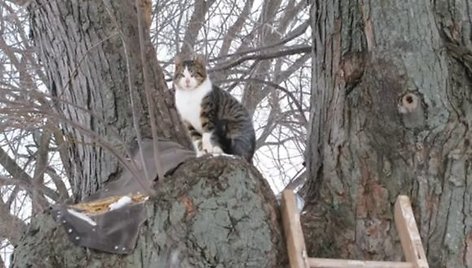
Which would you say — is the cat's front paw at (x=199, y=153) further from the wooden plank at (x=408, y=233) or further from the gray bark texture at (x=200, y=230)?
the wooden plank at (x=408, y=233)

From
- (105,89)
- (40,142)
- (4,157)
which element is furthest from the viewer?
(4,157)

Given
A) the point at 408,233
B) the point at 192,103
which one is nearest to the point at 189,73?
the point at 192,103

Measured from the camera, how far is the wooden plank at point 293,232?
80.8 inches

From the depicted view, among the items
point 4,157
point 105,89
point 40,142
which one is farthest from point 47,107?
point 4,157

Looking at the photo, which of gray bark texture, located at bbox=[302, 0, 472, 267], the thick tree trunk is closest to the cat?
the thick tree trunk

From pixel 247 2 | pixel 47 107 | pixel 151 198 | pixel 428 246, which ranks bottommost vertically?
pixel 428 246

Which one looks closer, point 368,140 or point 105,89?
point 368,140

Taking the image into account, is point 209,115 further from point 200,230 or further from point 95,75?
point 200,230

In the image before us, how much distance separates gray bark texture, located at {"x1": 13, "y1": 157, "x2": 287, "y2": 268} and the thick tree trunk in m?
0.77

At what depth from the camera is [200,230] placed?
2.06 m

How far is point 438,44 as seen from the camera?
2.40 metres

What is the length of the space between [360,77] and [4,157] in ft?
9.90

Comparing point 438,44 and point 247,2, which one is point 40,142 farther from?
point 438,44

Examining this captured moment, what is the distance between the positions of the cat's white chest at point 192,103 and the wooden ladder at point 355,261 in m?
0.95
